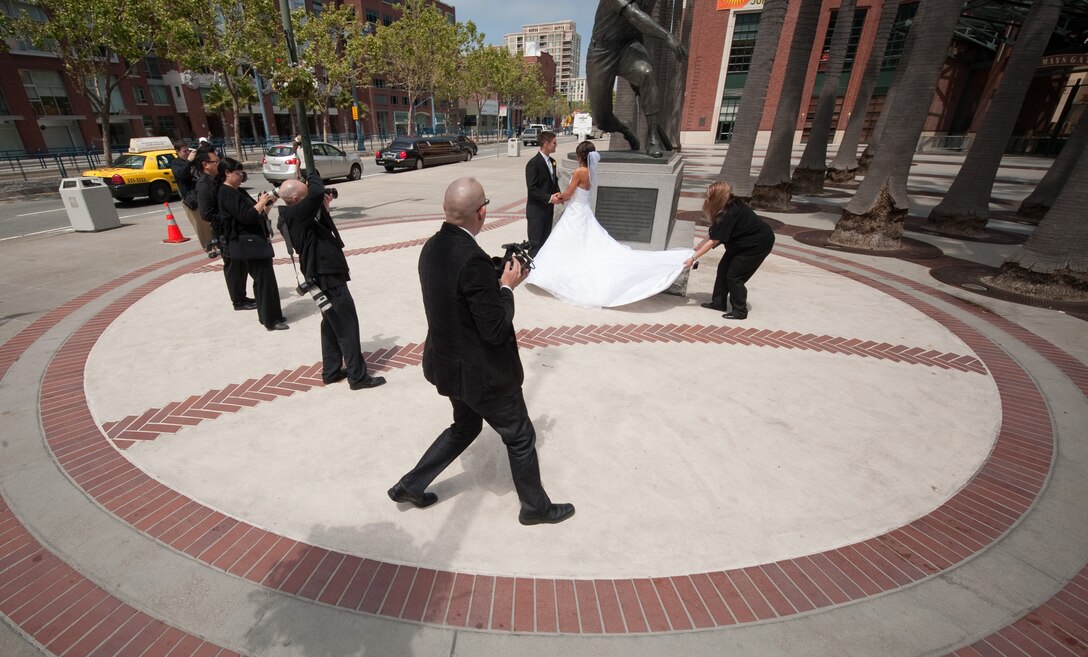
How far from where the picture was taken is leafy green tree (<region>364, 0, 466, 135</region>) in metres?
42.5

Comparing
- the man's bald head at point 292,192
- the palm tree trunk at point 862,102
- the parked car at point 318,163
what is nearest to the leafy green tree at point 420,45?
the parked car at point 318,163

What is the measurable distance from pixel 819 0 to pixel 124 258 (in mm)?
18133

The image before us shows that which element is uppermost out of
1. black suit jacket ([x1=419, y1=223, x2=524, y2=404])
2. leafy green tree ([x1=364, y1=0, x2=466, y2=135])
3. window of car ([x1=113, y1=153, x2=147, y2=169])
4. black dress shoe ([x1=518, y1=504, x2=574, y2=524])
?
leafy green tree ([x1=364, y1=0, x2=466, y2=135])

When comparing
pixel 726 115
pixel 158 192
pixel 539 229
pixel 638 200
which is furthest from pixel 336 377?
pixel 726 115

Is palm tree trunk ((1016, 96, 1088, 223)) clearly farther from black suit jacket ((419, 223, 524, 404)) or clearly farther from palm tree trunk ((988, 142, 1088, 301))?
black suit jacket ((419, 223, 524, 404))

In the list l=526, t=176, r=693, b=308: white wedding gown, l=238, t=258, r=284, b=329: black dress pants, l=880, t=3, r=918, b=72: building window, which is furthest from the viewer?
Answer: l=880, t=3, r=918, b=72: building window

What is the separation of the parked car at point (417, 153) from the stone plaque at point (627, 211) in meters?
20.9

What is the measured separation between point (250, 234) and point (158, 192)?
1437 centimetres

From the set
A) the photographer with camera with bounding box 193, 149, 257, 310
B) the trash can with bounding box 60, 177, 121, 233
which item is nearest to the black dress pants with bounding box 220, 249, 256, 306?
the photographer with camera with bounding box 193, 149, 257, 310

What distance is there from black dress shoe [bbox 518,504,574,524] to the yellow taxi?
17.3 m

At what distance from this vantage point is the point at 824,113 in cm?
1595

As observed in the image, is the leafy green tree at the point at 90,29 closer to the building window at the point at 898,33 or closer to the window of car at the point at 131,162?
the window of car at the point at 131,162

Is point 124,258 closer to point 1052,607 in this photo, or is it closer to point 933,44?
point 1052,607

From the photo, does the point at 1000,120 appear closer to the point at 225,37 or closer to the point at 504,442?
the point at 504,442
